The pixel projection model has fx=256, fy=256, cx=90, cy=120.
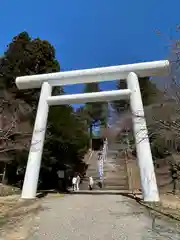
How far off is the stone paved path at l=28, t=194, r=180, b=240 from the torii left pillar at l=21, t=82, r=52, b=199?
1.68 metres

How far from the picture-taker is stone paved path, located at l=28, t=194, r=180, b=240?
4830 mm

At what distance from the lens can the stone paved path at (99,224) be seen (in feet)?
15.8

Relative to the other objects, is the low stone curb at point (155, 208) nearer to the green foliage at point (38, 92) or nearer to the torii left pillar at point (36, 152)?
the torii left pillar at point (36, 152)

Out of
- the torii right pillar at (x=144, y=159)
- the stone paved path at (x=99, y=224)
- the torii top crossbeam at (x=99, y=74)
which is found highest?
the torii top crossbeam at (x=99, y=74)

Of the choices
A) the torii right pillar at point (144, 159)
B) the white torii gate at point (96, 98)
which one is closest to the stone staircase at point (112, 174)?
the torii right pillar at point (144, 159)

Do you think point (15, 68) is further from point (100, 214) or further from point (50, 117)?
point (100, 214)

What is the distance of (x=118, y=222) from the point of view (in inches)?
231

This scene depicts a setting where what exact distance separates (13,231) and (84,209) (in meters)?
2.65

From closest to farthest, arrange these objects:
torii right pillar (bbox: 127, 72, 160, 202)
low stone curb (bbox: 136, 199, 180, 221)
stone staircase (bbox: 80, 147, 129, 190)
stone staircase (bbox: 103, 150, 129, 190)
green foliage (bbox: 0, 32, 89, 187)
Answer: low stone curb (bbox: 136, 199, 180, 221) → torii right pillar (bbox: 127, 72, 160, 202) → stone staircase (bbox: 103, 150, 129, 190) → stone staircase (bbox: 80, 147, 129, 190) → green foliage (bbox: 0, 32, 89, 187)

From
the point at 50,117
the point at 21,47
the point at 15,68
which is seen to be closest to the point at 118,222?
the point at 50,117

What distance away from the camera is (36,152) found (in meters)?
10.1

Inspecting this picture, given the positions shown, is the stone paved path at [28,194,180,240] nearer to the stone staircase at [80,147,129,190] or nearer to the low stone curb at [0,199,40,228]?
the low stone curb at [0,199,40,228]

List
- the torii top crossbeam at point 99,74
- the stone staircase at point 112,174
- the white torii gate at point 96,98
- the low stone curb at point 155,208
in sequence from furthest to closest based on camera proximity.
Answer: the stone staircase at point 112,174 < the torii top crossbeam at point 99,74 < the white torii gate at point 96,98 < the low stone curb at point 155,208

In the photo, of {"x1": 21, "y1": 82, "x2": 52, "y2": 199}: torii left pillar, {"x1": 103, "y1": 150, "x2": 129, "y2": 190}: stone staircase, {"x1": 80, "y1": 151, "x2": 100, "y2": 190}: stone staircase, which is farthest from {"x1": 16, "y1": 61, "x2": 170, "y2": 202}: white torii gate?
{"x1": 80, "y1": 151, "x2": 100, "y2": 190}: stone staircase
